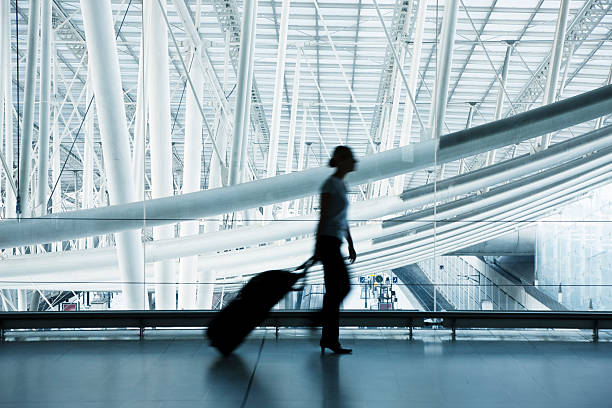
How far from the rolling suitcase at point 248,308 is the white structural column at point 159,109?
6228 millimetres

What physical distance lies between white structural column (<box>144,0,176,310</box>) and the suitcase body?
6225 millimetres

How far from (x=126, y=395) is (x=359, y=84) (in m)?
35.7

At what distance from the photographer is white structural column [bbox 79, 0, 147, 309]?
36.2 ft

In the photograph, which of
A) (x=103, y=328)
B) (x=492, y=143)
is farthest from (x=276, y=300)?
(x=492, y=143)

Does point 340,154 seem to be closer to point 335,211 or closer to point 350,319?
point 335,211

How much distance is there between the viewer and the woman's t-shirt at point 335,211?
6195 millimetres

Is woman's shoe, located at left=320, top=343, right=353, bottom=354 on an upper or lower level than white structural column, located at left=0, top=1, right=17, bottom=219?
lower

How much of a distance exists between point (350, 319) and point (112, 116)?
246 inches

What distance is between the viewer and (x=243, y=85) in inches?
606

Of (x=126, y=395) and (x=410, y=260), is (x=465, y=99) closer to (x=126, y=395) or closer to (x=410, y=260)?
(x=410, y=260)

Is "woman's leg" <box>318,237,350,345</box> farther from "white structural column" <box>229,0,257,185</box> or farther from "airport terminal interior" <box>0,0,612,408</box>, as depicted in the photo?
"white structural column" <box>229,0,257,185</box>

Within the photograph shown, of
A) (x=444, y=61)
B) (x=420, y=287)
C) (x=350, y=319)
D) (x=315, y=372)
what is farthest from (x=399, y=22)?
(x=315, y=372)

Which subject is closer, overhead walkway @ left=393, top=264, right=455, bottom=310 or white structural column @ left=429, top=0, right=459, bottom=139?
overhead walkway @ left=393, top=264, right=455, bottom=310

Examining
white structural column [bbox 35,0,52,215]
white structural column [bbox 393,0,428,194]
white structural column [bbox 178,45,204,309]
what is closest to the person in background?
white structural column [bbox 178,45,204,309]
